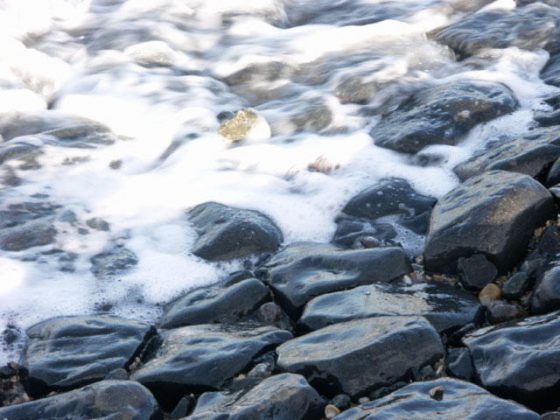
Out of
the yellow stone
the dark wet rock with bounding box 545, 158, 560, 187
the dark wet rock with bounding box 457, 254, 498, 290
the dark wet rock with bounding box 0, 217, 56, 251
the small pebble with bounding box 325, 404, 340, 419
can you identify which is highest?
the dark wet rock with bounding box 545, 158, 560, 187

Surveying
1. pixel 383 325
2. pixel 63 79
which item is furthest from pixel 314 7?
pixel 383 325

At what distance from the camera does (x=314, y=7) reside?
873cm

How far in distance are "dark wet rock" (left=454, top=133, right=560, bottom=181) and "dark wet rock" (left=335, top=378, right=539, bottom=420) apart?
1853mm

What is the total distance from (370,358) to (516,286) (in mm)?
964

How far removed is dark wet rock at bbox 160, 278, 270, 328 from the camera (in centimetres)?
341

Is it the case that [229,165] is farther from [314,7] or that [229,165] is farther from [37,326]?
[314,7]

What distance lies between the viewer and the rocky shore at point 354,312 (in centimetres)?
250

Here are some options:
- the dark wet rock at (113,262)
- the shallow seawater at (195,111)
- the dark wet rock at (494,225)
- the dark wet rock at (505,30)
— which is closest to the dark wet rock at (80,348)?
the shallow seawater at (195,111)

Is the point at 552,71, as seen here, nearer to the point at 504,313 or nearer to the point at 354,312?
the point at 504,313

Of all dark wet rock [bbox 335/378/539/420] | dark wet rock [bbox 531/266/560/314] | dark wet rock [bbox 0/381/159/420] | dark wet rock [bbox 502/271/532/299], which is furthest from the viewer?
dark wet rock [bbox 502/271/532/299]

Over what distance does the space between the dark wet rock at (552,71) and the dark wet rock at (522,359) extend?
345cm

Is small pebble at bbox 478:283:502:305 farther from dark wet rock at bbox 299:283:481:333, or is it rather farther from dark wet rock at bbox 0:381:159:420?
dark wet rock at bbox 0:381:159:420

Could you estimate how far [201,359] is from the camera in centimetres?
290

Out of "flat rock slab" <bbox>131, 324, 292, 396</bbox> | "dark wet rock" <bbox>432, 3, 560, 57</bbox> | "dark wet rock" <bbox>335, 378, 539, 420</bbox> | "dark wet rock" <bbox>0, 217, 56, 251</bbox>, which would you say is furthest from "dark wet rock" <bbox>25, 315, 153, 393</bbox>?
"dark wet rock" <bbox>432, 3, 560, 57</bbox>
